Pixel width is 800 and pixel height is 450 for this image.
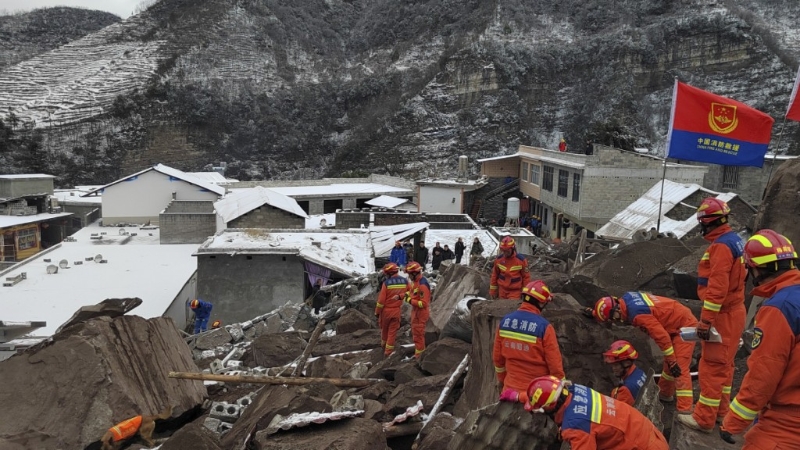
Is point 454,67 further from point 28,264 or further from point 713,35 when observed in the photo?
point 28,264

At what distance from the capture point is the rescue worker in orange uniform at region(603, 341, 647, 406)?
4906 mm

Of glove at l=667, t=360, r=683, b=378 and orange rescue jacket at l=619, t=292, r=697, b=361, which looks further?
orange rescue jacket at l=619, t=292, r=697, b=361

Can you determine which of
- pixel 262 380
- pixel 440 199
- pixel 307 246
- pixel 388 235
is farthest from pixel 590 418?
pixel 440 199

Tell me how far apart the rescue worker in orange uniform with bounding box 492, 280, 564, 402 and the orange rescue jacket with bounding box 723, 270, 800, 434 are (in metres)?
1.54

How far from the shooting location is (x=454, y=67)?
54406 mm

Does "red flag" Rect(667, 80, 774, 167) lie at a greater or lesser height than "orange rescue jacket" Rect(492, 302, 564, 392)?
greater

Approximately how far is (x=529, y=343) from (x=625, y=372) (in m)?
1.00

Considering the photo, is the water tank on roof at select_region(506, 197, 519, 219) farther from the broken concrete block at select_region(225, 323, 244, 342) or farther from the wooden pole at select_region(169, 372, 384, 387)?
the wooden pole at select_region(169, 372, 384, 387)

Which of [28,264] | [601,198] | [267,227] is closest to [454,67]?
[601,198]

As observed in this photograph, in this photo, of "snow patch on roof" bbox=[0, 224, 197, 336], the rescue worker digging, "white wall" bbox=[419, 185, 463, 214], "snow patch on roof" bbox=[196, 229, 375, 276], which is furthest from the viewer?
"white wall" bbox=[419, 185, 463, 214]

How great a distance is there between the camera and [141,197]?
27.6m

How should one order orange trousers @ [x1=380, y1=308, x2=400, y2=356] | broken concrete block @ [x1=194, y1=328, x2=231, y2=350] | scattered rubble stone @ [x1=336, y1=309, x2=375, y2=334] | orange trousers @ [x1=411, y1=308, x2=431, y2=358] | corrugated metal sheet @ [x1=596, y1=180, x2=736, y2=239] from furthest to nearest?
1. corrugated metal sheet @ [x1=596, y1=180, x2=736, y2=239]
2. broken concrete block @ [x1=194, y1=328, x2=231, y2=350]
3. scattered rubble stone @ [x1=336, y1=309, x2=375, y2=334]
4. orange trousers @ [x1=380, y1=308, x2=400, y2=356]
5. orange trousers @ [x1=411, y1=308, x2=431, y2=358]

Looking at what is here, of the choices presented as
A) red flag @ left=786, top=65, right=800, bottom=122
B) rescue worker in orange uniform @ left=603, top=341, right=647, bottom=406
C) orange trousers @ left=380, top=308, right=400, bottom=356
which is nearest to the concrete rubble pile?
rescue worker in orange uniform @ left=603, top=341, right=647, bottom=406

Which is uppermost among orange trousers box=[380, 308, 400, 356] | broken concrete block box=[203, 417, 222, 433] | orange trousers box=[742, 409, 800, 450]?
orange trousers box=[742, 409, 800, 450]
